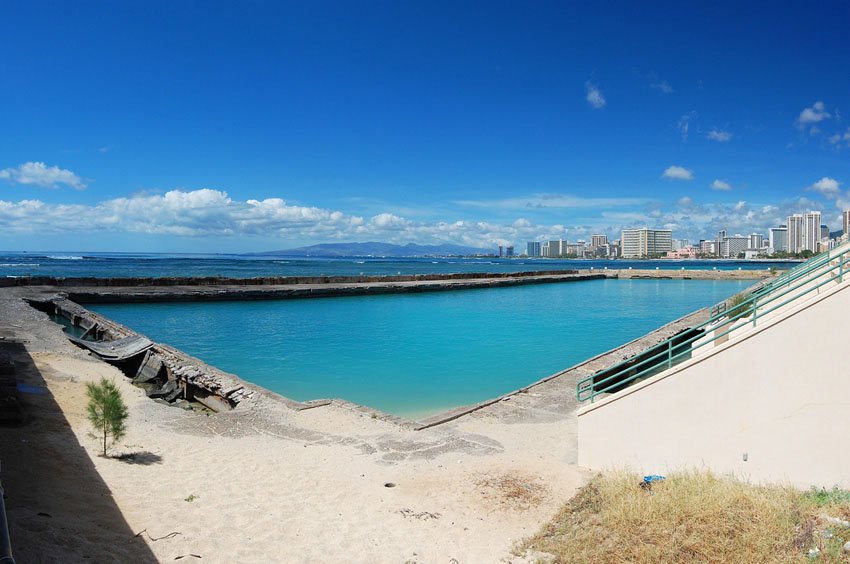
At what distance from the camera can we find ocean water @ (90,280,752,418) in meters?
13.5

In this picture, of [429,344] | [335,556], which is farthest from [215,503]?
[429,344]

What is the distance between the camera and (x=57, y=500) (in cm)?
516

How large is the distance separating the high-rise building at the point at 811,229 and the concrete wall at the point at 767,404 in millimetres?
186006

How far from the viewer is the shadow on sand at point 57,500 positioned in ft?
13.6

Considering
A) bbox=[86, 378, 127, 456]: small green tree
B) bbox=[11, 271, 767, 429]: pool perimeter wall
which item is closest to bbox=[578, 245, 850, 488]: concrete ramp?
bbox=[11, 271, 767, 429]: pool perimeter wall

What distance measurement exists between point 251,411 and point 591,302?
29576mm

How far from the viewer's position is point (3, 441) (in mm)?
6715

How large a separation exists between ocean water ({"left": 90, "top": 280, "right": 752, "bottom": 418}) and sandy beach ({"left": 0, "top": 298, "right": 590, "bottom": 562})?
327cm

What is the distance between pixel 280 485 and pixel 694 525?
4.32m

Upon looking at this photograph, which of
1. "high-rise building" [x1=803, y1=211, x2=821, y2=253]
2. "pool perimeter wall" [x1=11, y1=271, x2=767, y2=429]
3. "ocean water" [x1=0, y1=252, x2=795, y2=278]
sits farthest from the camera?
"high-rise building" [x1=803, y1=211, x2=821, y2=253]

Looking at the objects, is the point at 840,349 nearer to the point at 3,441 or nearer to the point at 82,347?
the point at 3,441

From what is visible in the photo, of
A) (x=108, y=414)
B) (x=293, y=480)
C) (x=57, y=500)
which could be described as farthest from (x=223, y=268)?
(x=57, y=500)

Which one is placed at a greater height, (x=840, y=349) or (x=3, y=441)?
(x=840, y=349)

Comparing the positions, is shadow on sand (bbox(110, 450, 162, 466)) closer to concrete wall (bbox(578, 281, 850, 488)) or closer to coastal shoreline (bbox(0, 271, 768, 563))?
coastal shoreline (bbox(0, 271, 768, 563))
